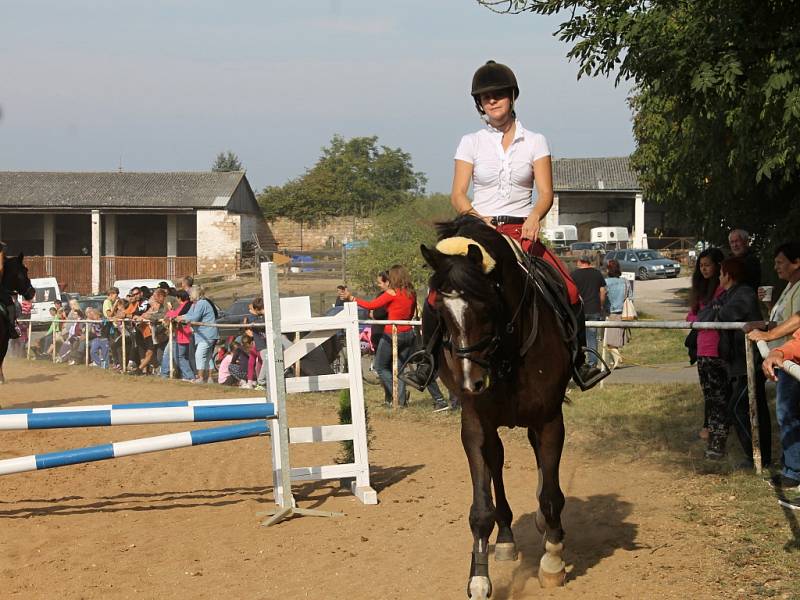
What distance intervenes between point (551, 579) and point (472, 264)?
2.11m

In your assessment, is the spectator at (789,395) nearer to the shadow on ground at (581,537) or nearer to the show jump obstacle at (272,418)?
the shadow on ground at (581,537)

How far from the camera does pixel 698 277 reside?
10.3 metres

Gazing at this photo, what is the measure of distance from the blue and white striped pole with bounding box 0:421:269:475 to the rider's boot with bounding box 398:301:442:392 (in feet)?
6.03

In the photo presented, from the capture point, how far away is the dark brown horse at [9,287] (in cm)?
1240

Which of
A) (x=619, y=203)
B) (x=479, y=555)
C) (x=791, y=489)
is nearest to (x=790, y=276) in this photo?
(x=791, y=489)

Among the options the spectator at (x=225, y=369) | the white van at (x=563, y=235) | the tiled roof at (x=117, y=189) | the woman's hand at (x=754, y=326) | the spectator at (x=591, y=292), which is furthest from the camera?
the white van at (x=563, y=235)

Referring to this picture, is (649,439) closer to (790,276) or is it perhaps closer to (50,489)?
(790,276)

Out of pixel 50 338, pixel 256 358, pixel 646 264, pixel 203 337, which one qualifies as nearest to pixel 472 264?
pixel 256 358

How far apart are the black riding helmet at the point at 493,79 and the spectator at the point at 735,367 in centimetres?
388

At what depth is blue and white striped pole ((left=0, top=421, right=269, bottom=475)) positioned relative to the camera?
721cm

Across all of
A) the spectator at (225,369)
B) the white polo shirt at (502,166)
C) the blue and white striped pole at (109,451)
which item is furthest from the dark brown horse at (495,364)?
the spectator at (225,369)

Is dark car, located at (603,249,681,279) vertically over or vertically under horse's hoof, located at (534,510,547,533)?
over

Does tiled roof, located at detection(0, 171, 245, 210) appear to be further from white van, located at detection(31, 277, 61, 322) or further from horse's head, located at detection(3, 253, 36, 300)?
horse's head, located at detection(3, 253, 36, 300)

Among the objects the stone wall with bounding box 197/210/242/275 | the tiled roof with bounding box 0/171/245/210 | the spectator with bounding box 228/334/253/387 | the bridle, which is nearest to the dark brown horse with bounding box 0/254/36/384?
the spectator with bounding box 228/334/253/387
